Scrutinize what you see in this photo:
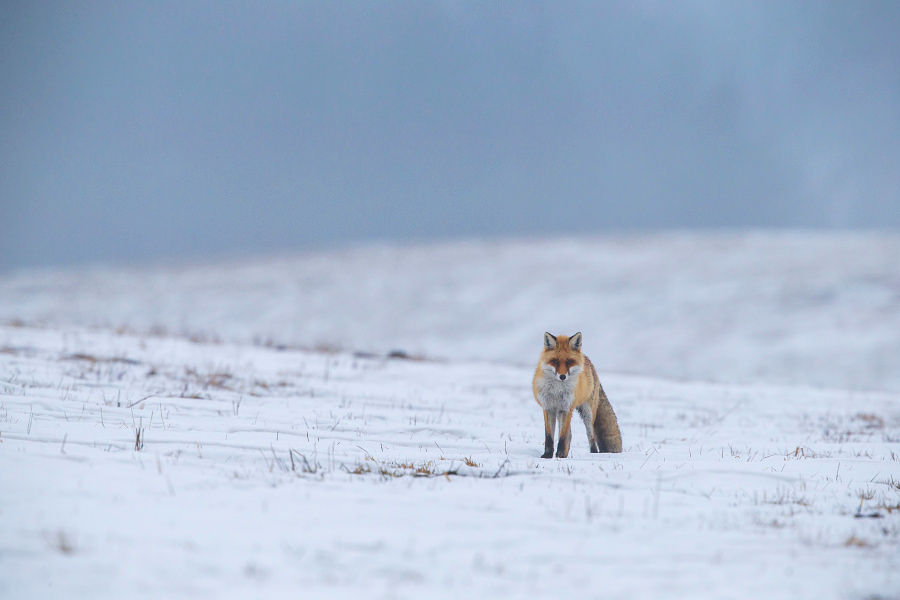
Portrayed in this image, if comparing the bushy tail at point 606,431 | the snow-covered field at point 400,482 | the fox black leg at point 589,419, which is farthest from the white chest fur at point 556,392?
the bushy tail at point 606,431

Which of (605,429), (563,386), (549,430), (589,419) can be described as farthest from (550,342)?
(605,429)

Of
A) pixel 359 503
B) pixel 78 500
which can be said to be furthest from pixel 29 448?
pixel 359 503

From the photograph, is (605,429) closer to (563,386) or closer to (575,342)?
(563,386)

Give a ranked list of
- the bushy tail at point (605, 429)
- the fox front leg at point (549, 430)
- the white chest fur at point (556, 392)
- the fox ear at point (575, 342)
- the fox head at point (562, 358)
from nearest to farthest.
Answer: the fox head at point (562, 358), the white chest fur at point (556, 392), the fox ear at point (575, 342), the fox front leg at point (549, 430), the bushy tail at point (605, 429)

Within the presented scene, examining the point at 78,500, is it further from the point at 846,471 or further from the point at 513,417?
the point at 513,417

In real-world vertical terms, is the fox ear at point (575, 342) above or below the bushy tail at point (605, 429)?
above

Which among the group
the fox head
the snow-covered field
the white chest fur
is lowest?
the snow-covered field

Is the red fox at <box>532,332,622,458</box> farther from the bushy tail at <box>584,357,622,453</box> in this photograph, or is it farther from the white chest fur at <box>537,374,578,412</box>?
the bushy tail at <box>584,357,622,453</box>

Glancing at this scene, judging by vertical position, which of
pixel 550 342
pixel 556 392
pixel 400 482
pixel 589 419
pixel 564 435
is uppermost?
pixel 550 342

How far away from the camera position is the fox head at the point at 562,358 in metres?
6.77

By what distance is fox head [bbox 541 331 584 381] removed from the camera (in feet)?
22.2

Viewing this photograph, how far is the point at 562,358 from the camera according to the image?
683cm

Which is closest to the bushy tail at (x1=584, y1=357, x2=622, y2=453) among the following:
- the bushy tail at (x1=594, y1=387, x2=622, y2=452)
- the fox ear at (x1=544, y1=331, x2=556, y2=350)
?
the bushy tail at (x1=594, y1=387, x2=622, y2=452)

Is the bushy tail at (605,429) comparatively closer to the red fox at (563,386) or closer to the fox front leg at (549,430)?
the red fox at (563,386)
